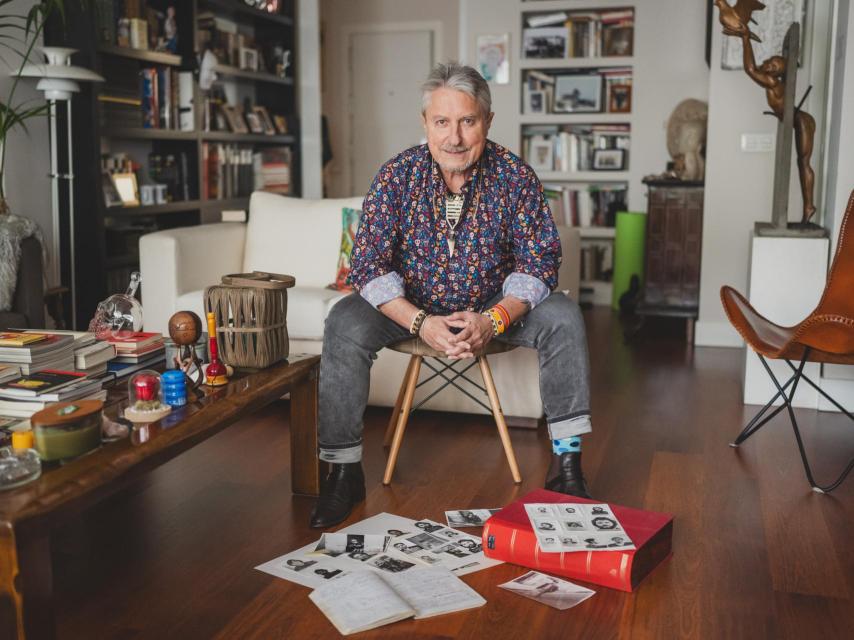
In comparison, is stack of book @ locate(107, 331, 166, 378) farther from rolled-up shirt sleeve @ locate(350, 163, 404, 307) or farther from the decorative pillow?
the decorative pillow

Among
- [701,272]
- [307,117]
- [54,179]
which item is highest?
[307,117]

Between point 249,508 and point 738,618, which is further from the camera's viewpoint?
point 249,508

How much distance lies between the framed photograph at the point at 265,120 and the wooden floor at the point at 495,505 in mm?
3194

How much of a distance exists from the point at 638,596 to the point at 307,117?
16.5ft

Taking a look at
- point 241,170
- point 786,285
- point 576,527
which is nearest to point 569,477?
point 576,527

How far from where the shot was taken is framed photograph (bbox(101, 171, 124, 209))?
4617 mm

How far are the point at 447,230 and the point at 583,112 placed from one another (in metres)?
4.09

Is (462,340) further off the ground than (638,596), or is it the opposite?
(462,340)

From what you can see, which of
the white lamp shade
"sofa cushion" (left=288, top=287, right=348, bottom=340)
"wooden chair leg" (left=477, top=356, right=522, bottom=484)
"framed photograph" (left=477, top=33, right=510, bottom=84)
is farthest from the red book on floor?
"framed photograph" (left=477, top=33, right=510, bottom=84)

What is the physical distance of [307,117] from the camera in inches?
251

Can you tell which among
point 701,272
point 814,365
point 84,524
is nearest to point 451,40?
point 701,272

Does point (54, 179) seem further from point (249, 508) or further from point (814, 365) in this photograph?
point (814, 365)

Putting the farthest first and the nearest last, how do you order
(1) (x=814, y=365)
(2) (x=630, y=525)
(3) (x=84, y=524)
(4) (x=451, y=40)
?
1. (4) (x=451, y=40)
2. (1) (x=814, y=365)
3. (3) (x=84, y=524)
4. (2) (x=630, y=525)

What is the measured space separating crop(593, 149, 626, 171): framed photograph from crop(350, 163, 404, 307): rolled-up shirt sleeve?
4075mm
